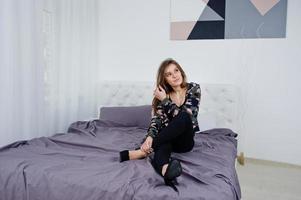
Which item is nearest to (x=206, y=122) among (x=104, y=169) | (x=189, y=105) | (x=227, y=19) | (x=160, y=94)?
(x=189, y=105)

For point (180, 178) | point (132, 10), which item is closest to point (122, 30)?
point (132, 10)

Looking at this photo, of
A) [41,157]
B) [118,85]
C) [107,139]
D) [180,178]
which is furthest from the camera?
[118,85]

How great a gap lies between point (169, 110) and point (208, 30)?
1607 millimetres

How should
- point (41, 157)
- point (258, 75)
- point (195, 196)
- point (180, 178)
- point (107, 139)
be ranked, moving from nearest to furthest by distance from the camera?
1. point (195, 196)
2. point (180, 178)
3. point (41, 157)
4. point (107, 139)
5. point (258, 75)

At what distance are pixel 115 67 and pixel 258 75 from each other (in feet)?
6.15

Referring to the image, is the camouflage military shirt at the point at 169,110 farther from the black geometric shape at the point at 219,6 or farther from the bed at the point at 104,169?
the black geometric shape at the point at 219,6

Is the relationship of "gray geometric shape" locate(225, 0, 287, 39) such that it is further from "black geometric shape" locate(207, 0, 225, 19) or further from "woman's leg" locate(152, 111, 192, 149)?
"woman's leg" locate(152, 111, 192, 149)

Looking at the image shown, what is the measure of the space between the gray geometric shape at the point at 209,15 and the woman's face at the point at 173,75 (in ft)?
4.07

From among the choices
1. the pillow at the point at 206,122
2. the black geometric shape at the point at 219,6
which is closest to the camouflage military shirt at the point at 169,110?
the pillow at the point at 206,122

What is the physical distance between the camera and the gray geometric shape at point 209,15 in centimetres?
341

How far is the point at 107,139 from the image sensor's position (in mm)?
2619

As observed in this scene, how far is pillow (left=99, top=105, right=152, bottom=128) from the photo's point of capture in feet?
10.3

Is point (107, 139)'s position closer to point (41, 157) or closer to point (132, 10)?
point (41, 157)

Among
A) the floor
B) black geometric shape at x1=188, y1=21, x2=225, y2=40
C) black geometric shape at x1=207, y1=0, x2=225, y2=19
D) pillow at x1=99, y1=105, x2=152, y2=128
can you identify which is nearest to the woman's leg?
the floor
